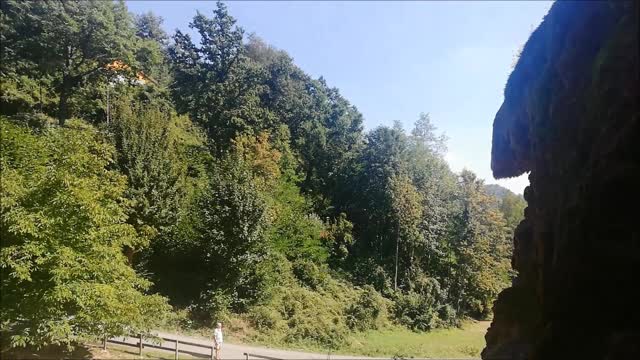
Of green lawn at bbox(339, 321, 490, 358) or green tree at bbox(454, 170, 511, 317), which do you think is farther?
green tree at bbox(454, 170, 511, 317)

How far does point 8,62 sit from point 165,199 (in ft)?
51.3

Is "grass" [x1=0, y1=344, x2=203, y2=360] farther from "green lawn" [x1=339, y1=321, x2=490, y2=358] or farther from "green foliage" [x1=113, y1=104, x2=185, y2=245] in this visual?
"green lawn" [x1=339, y1=321, x2=490, y2=358]

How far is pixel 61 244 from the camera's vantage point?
539 inches

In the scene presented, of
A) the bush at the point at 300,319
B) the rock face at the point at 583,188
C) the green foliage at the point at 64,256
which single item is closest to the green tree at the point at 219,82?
the bush at the point at 300,319

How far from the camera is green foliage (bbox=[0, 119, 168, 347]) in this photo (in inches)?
514

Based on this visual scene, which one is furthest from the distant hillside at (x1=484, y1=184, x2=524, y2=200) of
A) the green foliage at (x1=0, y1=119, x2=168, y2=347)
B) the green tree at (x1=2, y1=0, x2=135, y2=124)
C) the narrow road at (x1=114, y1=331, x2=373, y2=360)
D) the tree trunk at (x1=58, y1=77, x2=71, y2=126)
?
the green foliage at (x1=0, y1=119, x2=168, y2=347)

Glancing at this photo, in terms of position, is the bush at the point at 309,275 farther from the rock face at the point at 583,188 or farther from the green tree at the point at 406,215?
the rock face at the point at 583,188

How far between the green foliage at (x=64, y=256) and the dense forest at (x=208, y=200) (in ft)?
0.19

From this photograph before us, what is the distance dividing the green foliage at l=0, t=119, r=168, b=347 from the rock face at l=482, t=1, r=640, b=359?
12.1 m

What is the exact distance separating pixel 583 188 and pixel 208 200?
2613 cm

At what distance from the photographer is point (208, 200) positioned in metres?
28.3

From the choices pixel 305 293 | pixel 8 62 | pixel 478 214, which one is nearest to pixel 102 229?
pixel 305 293

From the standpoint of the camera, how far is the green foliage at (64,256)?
13055 millimetres

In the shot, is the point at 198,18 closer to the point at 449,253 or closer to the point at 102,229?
the point at 449,253
